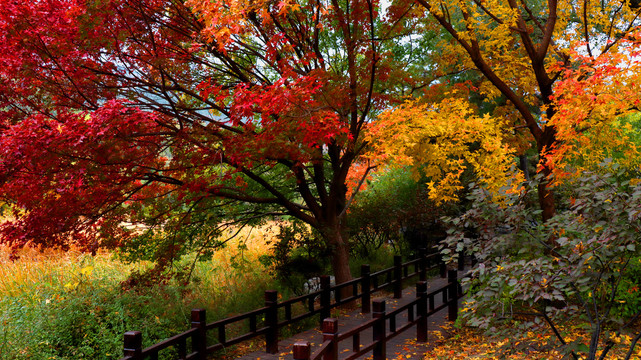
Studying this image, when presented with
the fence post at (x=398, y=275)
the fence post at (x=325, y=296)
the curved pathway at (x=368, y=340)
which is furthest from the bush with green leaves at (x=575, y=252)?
the fence post at (x=398, y=275)

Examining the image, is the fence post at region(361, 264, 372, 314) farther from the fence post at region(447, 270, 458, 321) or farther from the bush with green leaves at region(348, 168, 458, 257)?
the bush with green leaves at region(348, 168, 458, 257)

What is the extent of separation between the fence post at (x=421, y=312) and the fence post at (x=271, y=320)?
2412mm

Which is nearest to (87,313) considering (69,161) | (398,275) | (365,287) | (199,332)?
(199,332)

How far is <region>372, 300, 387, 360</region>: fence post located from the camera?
7020 mm

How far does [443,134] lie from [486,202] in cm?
493

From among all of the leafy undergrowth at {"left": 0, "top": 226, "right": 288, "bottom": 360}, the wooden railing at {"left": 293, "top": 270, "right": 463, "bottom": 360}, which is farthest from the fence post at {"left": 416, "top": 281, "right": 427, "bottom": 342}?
the leafy undergrowth at {"left": 0, "top": 226, "right": 288, "bottom": 360}

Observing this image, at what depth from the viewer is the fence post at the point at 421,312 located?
8617mm

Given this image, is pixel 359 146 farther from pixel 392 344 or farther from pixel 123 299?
pixel 123 299

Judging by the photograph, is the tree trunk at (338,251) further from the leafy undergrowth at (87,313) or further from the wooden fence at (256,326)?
the leafy undergrowth at (87,313)

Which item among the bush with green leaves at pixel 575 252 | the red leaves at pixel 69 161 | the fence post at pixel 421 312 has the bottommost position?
the fence post at pixel 421 312

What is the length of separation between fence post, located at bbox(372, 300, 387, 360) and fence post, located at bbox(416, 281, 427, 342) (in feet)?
5.24

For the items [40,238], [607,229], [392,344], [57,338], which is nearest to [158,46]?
[40,238]

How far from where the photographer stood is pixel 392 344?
8.73m

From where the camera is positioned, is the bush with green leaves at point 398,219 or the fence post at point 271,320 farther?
the bush with green leaves at point 398,219
